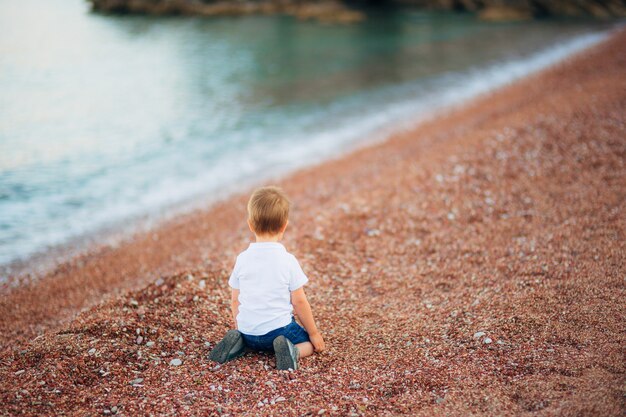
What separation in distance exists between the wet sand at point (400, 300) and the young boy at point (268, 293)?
193mm

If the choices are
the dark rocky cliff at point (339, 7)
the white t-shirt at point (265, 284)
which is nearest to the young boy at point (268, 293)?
the white t-shirt at point (265, 284)

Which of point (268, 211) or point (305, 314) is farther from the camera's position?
point (305, 314)

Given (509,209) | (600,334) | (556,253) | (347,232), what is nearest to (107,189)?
(347,232)

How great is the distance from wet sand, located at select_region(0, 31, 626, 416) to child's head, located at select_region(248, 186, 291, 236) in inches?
49.8

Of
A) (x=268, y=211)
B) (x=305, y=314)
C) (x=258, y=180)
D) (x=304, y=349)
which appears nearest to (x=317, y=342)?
(x=304, y=349)

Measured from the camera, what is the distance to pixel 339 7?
4325 centimetres

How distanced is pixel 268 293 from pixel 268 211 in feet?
2.36

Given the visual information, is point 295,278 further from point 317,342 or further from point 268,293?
point 317,342

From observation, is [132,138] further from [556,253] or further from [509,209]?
[556,253]

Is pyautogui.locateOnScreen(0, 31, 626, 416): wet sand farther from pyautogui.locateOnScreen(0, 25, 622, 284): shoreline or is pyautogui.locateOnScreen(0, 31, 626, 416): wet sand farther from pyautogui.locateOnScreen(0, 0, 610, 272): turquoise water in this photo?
pyautogui.locateOnScreen(0, 0, 610, 272): turquoise water

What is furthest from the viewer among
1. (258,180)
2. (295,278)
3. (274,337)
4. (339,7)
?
(339,7)

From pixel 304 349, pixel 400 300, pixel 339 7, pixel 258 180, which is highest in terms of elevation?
pixel 339 7

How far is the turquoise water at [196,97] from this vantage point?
12.2 m

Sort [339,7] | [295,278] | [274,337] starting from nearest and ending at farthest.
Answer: [295,278] → [274,337] → [339,7]
